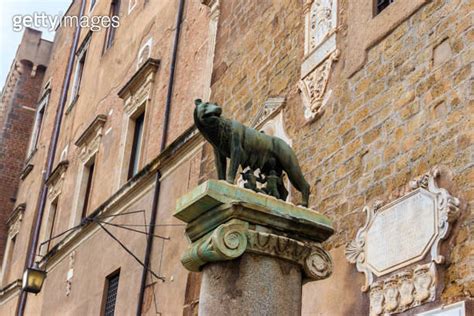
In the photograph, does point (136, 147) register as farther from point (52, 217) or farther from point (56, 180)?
point (52, 217)

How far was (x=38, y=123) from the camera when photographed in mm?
23906

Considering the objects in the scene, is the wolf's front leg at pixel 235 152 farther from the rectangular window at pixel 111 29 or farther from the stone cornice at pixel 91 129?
the rectangular window at pixel 111 29

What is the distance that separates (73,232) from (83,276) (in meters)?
1.24

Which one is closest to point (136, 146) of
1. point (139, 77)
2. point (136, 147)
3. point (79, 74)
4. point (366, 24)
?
point (136, 147)

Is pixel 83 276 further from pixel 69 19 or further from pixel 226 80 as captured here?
pixel 69 19

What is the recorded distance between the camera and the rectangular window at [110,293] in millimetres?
12992

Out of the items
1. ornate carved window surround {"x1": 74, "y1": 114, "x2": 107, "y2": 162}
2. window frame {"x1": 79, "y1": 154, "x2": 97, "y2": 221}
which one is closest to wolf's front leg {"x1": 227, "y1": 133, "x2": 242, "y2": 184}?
window frame {"x1": 79, "y1": 154, "x2": 97, "y2": 221}

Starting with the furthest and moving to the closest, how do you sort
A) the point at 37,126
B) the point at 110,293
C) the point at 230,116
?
the point at 37,126, the point at 110,293, the point at 230,116

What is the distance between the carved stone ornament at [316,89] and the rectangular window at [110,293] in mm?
5799

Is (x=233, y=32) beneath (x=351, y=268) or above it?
above

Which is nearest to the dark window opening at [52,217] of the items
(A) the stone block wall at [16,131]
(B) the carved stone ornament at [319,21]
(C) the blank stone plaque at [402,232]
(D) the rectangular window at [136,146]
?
(D) the rectangular window at [136,146]

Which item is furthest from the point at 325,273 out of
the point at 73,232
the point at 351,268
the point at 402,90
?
the point at 73,232

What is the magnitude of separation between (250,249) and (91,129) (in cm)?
1253

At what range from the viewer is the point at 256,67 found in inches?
393
